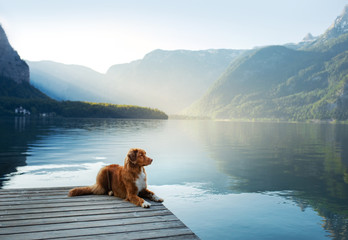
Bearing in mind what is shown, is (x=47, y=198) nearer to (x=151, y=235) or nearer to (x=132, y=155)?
(x=132, y=155)

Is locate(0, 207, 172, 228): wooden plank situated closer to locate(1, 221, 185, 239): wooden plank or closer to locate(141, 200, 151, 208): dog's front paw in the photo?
locate(141, 200, 151, 208): dog's front paw

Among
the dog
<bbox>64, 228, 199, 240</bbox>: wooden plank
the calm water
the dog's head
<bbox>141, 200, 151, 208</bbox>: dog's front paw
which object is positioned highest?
the dog's head

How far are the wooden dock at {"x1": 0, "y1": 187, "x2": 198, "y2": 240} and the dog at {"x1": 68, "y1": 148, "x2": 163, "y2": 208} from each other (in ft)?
0.73

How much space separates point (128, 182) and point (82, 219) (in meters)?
1.79

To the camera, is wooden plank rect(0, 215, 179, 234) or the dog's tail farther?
the dog's tail

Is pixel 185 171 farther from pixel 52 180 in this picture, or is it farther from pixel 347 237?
pixel 347 237

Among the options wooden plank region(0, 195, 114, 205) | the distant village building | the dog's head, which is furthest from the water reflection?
the distant village building

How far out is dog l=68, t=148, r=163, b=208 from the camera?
8.33 m

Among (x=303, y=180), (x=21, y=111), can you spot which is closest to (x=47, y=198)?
(x=303, y=180)

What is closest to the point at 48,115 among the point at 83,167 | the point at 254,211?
the point at 83,167

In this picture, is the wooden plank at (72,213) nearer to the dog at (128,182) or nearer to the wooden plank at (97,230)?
the dog at (128,182)

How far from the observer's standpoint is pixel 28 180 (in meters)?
17.6

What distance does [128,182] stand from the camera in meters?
8.55

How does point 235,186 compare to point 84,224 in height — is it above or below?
below
